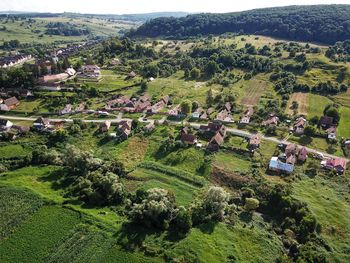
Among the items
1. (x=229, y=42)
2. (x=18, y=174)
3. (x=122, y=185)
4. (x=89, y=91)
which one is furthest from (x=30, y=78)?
(x=229, y=42)

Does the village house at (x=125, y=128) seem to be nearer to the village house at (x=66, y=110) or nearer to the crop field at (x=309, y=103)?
the village house at (x=66, y=110)

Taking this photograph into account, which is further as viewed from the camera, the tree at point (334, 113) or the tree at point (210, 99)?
the tree at point (210, 99)

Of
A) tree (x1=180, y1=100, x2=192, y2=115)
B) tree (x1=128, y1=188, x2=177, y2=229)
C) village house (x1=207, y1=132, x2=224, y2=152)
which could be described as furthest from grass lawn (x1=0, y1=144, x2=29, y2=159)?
tree (x1=180, y1=100, x2=192, y2=115)

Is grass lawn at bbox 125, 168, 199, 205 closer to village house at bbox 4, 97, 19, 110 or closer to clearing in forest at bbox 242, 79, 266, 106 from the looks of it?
clearing in forest at bbox 242, 79, 266, 106

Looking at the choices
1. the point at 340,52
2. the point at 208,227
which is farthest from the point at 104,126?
the point at 340,52

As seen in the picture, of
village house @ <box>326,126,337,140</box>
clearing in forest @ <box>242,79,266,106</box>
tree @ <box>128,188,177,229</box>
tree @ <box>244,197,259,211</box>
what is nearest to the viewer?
tree @ <box>128,188,177,229</box>

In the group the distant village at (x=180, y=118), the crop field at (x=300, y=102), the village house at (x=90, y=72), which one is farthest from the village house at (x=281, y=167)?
the village house at (x=90, y=72)

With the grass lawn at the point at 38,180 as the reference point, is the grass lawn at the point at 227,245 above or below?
below

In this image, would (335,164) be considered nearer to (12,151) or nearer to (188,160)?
(188,160)
